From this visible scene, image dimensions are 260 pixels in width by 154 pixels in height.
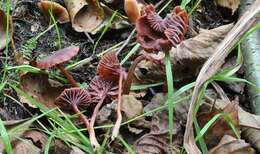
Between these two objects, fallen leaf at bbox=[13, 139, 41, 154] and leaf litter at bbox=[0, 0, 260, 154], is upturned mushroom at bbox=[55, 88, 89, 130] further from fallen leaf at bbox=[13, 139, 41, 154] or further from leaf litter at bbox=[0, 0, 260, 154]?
fallen leaf at bbox=[13, 139, 41, 154]

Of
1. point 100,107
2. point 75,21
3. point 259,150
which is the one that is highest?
point 75,21

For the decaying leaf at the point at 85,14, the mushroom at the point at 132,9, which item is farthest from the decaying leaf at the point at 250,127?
the decaying leaf at the point at 85,14

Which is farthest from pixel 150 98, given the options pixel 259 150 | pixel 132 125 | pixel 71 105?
pixel 259 150

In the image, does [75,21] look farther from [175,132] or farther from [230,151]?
[230,151]

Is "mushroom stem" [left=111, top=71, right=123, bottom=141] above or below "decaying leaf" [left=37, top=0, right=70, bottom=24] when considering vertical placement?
below

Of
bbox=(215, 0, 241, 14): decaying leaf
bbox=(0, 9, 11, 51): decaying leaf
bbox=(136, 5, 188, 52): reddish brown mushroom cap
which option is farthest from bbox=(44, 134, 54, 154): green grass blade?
bbox=(215, 0, 241, 14): decaying leaf
